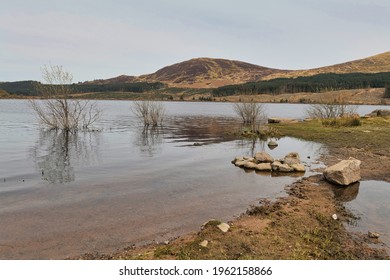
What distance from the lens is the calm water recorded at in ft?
28.9

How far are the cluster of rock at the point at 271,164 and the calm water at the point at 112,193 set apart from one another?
777 mm

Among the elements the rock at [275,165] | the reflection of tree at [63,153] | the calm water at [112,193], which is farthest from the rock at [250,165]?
the reflection of tree at [63,153]

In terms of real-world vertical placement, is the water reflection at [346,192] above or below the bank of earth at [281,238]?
below

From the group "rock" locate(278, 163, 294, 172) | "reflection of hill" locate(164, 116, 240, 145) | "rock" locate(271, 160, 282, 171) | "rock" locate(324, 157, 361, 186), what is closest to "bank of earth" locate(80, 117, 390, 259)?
"rock" locate(324, 157, 361, 186)

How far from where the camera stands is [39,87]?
3077cm

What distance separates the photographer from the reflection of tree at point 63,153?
1683 centimetres

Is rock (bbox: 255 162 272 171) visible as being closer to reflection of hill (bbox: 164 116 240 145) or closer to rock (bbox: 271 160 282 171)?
rock (bbox: 271 160 282 171)

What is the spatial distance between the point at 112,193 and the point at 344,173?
36.7 feet

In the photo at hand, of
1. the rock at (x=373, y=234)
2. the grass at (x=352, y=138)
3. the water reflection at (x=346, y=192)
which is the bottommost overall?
the water reflection at (x=346, y=192)

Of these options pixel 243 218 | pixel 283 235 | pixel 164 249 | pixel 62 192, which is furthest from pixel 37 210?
pixel 283 235

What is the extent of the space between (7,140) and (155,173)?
20512 millimetres

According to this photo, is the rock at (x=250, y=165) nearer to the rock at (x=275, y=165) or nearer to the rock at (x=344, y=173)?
the rock at (x=275, y=165)

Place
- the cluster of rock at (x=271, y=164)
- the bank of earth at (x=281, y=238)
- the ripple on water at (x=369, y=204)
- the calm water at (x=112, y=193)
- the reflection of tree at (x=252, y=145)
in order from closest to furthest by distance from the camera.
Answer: the bank of earth at (x=281, y=238) → the calm water at (x=112, y=193) → the ripple on water at (x=369, y=204) → the cluster of rock at (x=271, y=164) → the reflection of tree at (x=252, y=145)

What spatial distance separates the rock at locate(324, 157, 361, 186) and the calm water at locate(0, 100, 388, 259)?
1.98 m
